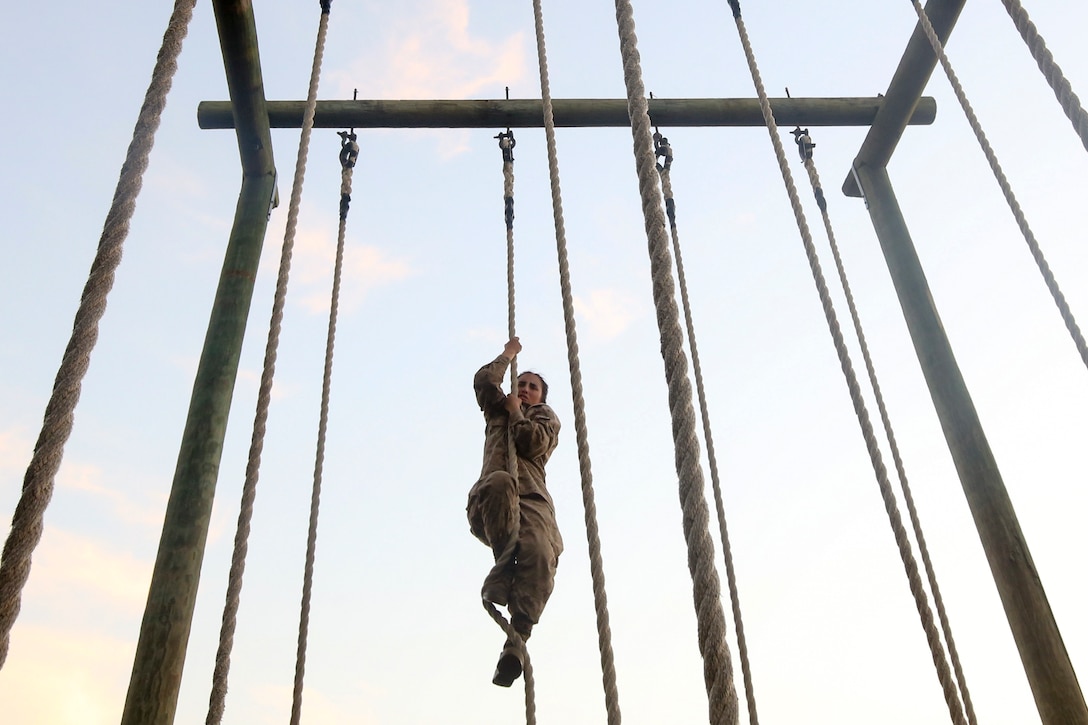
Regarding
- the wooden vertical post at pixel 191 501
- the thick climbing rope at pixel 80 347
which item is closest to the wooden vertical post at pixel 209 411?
the wooden vertical post at pixel 191 501

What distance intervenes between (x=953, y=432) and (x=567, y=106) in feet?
7.03

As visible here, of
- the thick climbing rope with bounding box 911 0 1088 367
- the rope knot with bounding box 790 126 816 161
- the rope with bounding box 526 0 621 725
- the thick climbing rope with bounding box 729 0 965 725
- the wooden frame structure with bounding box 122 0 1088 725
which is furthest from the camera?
the rope knot with bounding box 790 126 816 161

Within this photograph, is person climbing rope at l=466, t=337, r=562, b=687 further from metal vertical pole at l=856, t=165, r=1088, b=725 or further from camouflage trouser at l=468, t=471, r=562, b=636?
metal vertical pole at l=856, t=165, r=1088, b=725

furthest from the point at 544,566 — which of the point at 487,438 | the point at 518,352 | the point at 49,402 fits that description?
the point at 49,402

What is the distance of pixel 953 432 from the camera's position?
118 inches

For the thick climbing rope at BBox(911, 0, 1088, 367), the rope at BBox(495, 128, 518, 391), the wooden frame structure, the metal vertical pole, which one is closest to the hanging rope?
the rope at BBox(495, 128, 518, 391)

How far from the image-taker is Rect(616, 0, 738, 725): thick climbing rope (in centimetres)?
98

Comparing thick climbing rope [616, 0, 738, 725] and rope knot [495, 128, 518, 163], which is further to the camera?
rope knot [495, 128, 518, 163]

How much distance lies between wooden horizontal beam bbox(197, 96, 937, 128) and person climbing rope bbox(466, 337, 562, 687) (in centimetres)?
119

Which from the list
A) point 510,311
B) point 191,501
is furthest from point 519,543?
point 191,501

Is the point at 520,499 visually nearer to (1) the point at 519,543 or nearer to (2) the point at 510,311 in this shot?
(1) the point at 519,543

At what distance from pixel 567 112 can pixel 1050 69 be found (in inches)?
79.4

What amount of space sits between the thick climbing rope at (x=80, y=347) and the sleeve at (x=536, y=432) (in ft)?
5.53

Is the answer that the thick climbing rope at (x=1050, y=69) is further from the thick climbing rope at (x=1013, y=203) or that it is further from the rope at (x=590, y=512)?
the rope at (x=590, y=512)
